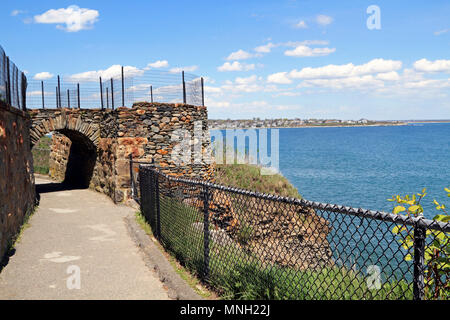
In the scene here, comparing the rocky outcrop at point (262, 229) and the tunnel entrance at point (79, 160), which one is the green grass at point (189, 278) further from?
the tunnel entrance at point (79, 160)

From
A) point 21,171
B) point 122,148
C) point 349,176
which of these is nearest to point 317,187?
point 349,176

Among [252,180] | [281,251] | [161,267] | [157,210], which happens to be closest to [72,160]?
[252,180]

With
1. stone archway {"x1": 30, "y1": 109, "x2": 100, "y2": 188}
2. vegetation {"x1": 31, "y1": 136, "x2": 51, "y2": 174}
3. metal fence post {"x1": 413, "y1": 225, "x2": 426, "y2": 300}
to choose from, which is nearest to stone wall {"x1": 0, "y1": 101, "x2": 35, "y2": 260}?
stone archway {"x1": 30, "y1": 109, "x2": 100, "y2": 188}

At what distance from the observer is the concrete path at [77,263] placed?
5.51 meters

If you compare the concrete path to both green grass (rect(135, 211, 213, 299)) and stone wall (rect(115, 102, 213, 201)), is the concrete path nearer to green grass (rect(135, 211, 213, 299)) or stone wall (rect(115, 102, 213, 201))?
green grass (rect(135, 211, 213, 299))

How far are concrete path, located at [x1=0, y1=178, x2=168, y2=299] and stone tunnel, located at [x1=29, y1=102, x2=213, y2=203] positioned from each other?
130 inches

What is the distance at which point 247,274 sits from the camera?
4.65 metres

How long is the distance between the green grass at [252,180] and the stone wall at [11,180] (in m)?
12.4

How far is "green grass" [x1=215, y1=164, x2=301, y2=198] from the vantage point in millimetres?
21891

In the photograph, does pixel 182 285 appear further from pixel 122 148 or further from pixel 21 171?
pixel 122 148

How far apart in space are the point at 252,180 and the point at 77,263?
16.4 m

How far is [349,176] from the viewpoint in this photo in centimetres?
4831

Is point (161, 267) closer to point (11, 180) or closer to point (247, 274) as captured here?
point (247, 274)

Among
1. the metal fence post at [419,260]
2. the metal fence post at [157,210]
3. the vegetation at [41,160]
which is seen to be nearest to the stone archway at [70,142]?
the vegetation at [41,160]
